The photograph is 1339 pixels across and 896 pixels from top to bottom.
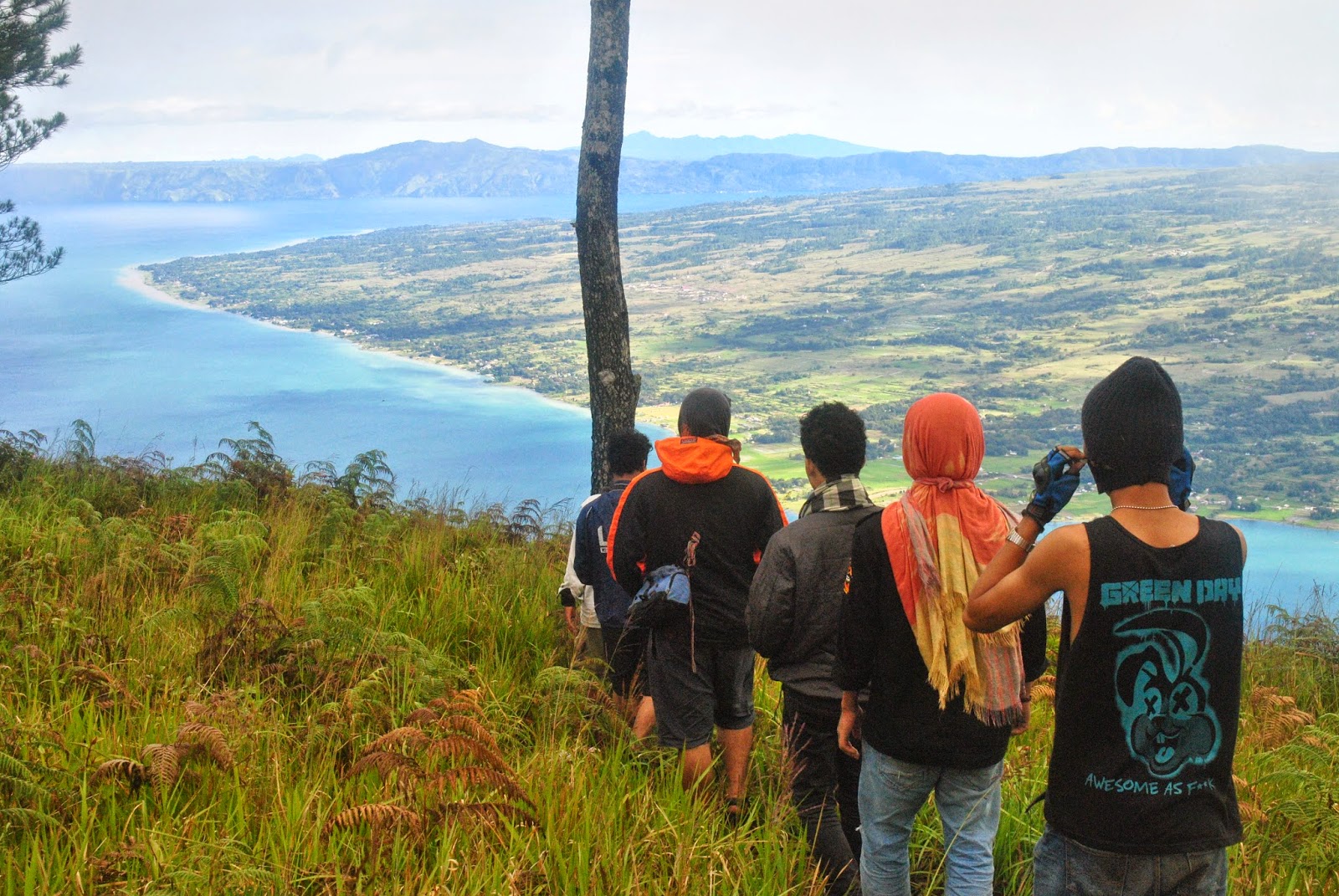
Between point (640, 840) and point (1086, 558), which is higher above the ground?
point (1086, 558)

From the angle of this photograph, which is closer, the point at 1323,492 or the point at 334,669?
the point at 334,669

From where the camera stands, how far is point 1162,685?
2180 millimetres

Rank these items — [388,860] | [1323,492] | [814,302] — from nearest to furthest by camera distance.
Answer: [388,860] → [1323,492] → [814,302]

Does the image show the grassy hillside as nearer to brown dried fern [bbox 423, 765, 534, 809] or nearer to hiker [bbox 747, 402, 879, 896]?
brown dried fern [bbox 423, 765, 534, 809]

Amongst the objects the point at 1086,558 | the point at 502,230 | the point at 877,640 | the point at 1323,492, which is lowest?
the point at 1323,492

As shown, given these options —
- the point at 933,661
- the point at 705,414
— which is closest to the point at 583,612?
the point at 705,414

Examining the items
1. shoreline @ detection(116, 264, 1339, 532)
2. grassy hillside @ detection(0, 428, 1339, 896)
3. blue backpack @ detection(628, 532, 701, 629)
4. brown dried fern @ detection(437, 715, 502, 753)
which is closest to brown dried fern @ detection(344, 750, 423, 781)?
grassy hillside @ detection(0, 428, 1339, 896)

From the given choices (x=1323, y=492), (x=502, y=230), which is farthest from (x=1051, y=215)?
(x=1323, y=492)

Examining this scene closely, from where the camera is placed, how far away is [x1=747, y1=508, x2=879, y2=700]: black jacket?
11.2ft

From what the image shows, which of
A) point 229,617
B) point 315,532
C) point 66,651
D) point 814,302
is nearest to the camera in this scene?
point 66,651

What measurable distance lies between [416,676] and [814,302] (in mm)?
131833

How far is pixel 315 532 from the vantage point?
6867 millimetres

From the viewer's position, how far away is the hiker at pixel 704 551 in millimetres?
3945

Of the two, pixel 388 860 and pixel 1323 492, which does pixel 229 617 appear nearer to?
pixel 388 860
